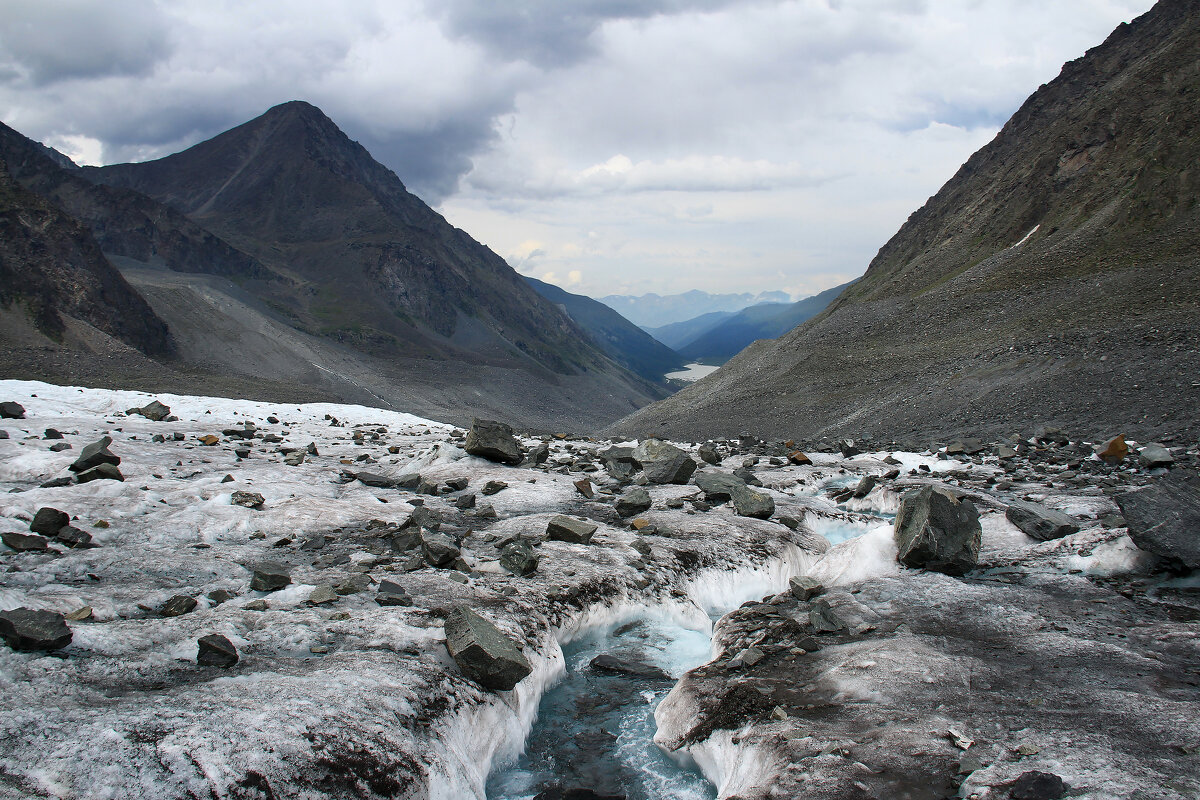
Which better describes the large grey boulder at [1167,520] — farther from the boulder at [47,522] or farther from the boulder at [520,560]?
the boulder at [47,522]

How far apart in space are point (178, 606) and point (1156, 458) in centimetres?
3075

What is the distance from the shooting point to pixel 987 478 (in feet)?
86.1

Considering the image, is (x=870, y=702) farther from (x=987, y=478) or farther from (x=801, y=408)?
(x=801, y=408)

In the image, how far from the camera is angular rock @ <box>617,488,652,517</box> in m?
21.7

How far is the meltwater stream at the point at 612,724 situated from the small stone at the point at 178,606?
6110 millimetres

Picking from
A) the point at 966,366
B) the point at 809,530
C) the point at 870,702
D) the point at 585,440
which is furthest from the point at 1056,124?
the point at 870,702

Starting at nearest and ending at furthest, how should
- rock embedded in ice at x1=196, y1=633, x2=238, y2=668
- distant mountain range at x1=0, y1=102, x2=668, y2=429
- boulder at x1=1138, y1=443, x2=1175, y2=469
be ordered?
→ rock embedded in ice at x1=196, y1=633, x2=238, y2=668 → boulder at x1=1138, y1=443, x2=1175, y2=469 → distant mountain range at x1=0, y1=102, x2=668, y2=429

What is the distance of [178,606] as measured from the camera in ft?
37.4

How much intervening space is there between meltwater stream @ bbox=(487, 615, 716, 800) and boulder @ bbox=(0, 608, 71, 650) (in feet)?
21.2

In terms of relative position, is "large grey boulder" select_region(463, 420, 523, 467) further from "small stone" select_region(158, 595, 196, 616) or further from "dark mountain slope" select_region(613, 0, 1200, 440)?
"dark mountain slope" select_region(613, 0, 1200, 440)

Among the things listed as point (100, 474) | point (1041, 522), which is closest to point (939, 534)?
point (1041, 522)

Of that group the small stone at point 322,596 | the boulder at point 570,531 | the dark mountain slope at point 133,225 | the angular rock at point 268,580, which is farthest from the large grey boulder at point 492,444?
the dark mountain slope at point 133,225

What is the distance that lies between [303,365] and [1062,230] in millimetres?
105861

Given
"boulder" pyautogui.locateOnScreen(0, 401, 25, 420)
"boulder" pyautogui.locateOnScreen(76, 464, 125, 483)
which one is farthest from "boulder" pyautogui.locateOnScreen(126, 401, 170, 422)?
"boulder" pyautogui.locateOnScreen(76, 464, 125, 483)
